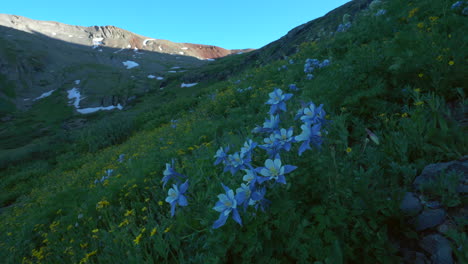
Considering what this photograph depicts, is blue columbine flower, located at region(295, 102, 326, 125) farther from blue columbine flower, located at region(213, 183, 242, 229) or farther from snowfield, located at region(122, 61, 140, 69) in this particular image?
snowfield, located at region(122, 61, 140, 69)

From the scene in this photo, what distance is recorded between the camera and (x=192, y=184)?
2953 millimetres

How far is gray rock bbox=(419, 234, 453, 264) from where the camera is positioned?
137 centimetres

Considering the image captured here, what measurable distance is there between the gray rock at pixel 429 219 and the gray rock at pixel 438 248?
0.25 ft

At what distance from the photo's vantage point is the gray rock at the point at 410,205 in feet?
5.40

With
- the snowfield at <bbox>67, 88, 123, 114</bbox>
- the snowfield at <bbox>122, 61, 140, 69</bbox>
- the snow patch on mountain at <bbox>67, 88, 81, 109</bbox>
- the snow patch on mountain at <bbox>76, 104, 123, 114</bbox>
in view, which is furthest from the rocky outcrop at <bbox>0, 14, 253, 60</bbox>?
the snow patch on mountain at <bbox>76, 104, 123, 114</bbox>

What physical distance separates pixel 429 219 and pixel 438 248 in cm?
21

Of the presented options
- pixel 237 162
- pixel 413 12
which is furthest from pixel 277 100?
pixel 413 12

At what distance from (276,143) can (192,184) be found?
1.67 metres

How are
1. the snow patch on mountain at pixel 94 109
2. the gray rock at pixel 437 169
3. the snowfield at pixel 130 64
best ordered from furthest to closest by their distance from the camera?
the snowfield at pixel 130 64 → the snow patch on mountain at pixel 94 109 → the gray rock at pixel 437 169

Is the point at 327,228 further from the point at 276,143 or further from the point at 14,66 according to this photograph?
the point at 14,66

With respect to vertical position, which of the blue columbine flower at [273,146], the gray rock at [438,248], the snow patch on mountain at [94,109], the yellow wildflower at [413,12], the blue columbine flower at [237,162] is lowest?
the gray rock at [438,248]

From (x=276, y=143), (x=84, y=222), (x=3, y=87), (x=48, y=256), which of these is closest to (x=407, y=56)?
(x=276, y=143)

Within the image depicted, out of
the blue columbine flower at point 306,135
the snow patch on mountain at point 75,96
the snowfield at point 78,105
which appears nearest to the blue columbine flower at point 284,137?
the blue columbine flower at point 306,135

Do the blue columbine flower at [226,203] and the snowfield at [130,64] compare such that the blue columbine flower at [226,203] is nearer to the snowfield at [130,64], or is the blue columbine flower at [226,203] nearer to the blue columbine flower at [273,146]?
the blue columbine flower at [273,146]
